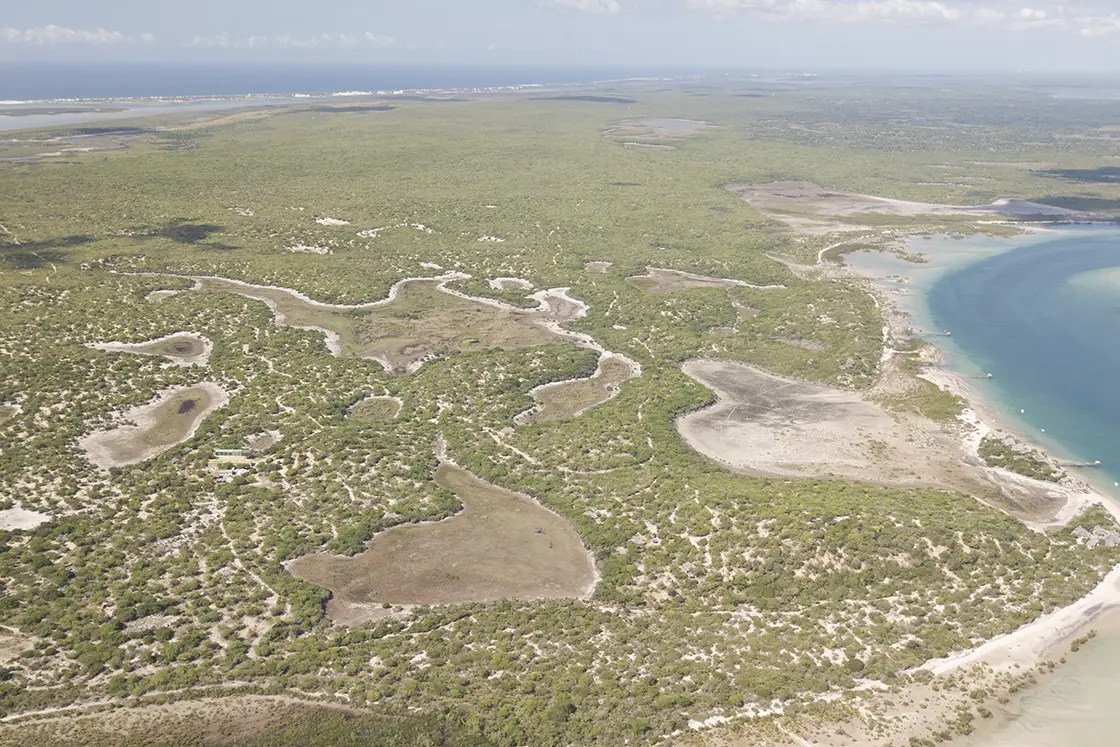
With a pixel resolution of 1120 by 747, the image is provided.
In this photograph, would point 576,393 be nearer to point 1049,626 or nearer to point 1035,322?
point 1049,626

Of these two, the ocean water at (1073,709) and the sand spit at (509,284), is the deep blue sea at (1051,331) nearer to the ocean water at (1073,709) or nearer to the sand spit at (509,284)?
the ocean water at (1073,709)

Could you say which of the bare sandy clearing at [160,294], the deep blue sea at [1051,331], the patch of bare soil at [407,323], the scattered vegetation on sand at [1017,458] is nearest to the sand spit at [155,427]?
the patch of bare soil at [407,323]

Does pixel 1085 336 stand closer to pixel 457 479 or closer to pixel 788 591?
pixel 788 591

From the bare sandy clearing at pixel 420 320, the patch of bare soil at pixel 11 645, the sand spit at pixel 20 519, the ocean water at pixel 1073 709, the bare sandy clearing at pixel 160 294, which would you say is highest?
the bare sandy clearing at pixel 160 294

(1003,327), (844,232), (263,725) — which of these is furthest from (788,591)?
(844,232)

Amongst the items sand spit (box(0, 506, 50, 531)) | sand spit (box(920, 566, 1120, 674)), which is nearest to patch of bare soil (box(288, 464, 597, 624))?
sand spit (box(0, 506, 50, 531))

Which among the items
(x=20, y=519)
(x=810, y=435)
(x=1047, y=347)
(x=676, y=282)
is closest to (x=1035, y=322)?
(x=1047, y=347)
